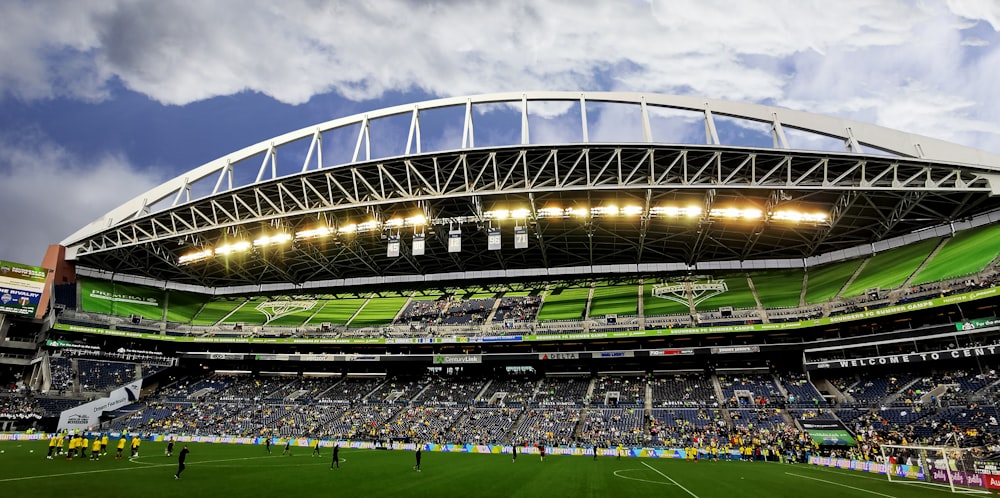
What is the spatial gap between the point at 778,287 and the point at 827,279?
15.2 feet

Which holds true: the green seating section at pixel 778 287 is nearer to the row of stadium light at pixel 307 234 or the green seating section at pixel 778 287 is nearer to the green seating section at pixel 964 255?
the green seating section at pixel 964 255

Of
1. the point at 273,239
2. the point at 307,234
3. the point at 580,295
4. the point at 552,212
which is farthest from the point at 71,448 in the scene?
the point at 580,295

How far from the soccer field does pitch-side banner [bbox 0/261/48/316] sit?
102 feet

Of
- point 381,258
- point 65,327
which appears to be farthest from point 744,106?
point 65,327

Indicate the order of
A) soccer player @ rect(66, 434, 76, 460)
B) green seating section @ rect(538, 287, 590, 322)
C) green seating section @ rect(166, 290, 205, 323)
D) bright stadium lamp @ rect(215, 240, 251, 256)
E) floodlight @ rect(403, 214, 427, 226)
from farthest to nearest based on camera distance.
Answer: green seating section @ rect(166, 290, 205, 323) → green seating section @ rect(538, 287, 590, 322) → bright stadium lamp @ rect(215, 240, 251, 256) → floodlight @ rect(403, 214, 427, 226) → soccer player @ rect(66, 434, 76, 460)

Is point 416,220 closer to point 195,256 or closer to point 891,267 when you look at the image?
point 195,256

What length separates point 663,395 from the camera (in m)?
47.0

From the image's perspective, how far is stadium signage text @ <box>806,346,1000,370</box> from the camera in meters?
34.9

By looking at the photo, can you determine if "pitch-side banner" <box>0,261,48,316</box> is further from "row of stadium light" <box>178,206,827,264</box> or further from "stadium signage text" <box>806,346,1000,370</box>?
"stadium signage text" <box>806,346,1000,370</box>

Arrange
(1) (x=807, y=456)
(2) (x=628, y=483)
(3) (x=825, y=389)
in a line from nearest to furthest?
(2) (x=628, y=483)
(1) (x=807, y=456)
(3) (x=825, y=389)

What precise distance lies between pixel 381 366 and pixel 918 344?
53.3 metres

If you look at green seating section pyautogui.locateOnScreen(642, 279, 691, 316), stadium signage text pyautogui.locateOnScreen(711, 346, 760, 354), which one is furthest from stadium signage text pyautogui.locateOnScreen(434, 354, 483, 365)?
stadium signage text pyautogui.locateOnScreen(711, 346, 760, 354)

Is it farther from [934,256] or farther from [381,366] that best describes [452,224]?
[934,256]

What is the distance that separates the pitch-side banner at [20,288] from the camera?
167ft
